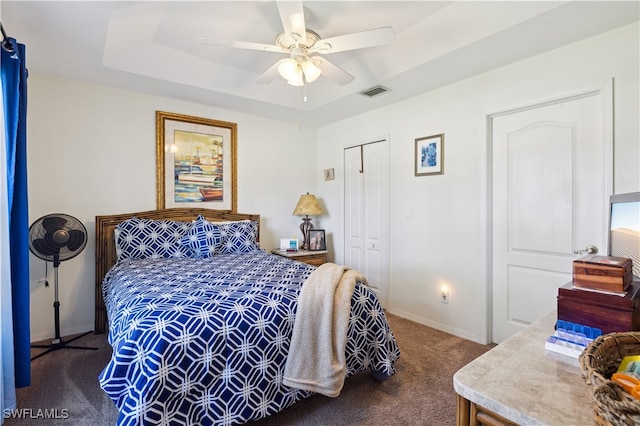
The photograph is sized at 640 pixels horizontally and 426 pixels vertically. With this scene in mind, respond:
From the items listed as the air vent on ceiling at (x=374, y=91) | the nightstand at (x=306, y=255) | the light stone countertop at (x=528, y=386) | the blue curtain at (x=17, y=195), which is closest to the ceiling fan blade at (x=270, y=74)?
the air vent on ceiling at (x=374, y=91)

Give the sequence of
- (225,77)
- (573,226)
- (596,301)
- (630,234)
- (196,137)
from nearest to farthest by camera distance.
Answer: (596,301) < (630,234) < (573,226) < (225,77) < (196,137)

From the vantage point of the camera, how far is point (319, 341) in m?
1.74

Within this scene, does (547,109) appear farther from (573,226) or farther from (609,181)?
(573,226)

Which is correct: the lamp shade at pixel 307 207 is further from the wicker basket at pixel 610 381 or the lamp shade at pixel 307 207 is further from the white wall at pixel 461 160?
the wicker basket at pixel 610 381

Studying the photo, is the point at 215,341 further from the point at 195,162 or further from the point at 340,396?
the point at 195,162

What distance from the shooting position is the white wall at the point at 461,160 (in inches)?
79.1

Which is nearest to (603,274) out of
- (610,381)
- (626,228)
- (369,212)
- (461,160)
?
(626,228)

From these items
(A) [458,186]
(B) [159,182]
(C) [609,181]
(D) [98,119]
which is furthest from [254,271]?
(C) [609,181]

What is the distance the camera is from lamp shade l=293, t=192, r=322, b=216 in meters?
4.02

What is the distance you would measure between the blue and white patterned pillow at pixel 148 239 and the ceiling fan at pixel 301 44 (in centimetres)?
178

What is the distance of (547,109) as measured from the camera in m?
2.36

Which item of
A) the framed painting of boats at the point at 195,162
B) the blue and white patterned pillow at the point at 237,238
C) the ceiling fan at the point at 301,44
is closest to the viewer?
the ceiling fan at the point at 301,44

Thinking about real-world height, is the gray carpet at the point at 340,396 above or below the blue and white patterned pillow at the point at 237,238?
below

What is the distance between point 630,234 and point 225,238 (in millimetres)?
2927
